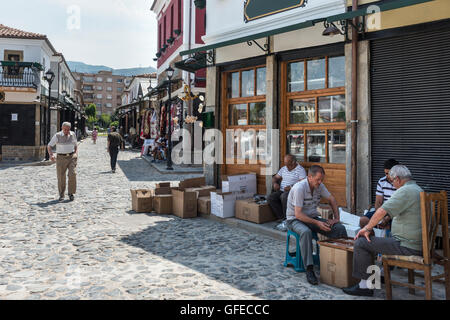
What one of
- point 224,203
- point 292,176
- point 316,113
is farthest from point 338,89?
point 224,203

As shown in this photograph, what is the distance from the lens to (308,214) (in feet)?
17.2

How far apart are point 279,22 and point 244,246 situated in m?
5.03

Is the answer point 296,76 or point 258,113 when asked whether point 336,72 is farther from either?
point 258,113

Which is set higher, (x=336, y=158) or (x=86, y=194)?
(x=336, y=158)

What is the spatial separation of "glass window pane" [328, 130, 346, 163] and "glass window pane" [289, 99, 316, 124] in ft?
1.82

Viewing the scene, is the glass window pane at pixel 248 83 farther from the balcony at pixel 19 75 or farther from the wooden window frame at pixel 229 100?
the balcony at pixel 19 75

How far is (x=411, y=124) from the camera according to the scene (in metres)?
6.43

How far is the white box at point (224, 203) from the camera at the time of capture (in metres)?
7.80

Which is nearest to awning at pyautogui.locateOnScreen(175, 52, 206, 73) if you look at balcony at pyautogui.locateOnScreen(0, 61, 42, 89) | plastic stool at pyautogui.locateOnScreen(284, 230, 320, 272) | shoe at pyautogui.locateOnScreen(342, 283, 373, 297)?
plastic stool at pyautogui.locateOnScreen(284, 230, 320, 272)

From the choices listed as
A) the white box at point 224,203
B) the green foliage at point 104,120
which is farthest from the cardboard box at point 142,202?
the green foliage at point 104,120

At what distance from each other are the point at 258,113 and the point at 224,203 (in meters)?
2.55
